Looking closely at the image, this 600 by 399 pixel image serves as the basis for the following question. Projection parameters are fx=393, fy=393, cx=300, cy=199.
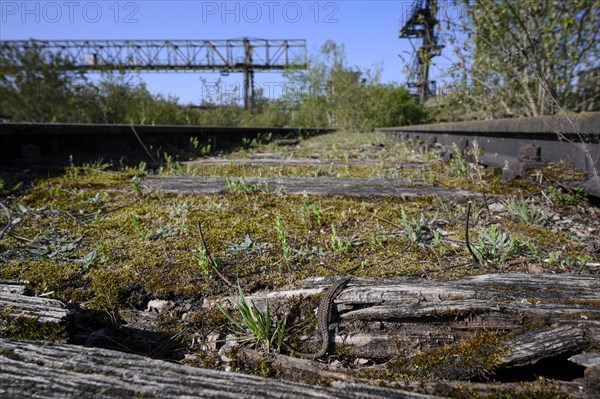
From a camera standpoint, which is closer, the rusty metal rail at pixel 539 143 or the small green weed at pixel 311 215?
the small green weed at pixel 311 215

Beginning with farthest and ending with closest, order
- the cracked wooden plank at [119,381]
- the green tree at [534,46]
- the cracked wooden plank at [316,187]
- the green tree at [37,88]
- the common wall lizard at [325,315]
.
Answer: the green tree at [37,88]
the green tree at [534,46]
the cracked wooden plank at [316,187]
the common wall lizard at [325,315]
the cracked wooden plank at [119,381]

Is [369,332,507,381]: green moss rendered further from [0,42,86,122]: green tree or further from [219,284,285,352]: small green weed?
[0,42,86,122]: green tree

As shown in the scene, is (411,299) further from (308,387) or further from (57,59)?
(57,59)

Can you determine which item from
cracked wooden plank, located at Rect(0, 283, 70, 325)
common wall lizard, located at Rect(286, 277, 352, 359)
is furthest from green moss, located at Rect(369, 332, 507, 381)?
cracked wooden plank, located at Rect(0, 283, 70, 325)

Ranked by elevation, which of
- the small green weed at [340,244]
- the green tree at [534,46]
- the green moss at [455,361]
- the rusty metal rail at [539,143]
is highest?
the green tree at [534,46]

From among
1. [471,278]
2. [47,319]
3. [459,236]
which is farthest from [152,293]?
[459,236]

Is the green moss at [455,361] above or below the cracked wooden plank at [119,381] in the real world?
below

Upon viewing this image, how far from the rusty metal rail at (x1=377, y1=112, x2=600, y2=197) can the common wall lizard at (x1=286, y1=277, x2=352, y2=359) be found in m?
1.70

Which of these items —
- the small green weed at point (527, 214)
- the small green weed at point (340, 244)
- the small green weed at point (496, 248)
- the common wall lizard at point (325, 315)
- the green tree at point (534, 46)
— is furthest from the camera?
the green tree at point (534, 46)

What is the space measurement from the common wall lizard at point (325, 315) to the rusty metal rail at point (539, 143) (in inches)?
67.1

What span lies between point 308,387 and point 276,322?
0.47 m

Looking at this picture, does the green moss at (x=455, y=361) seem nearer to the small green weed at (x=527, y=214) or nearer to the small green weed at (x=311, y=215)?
the small green weed at (x=311, y=215)

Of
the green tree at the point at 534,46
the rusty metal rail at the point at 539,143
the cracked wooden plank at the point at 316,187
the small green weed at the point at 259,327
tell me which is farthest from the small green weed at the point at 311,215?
the green tree at the point at 534,46

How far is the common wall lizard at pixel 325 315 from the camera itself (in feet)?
3.96
